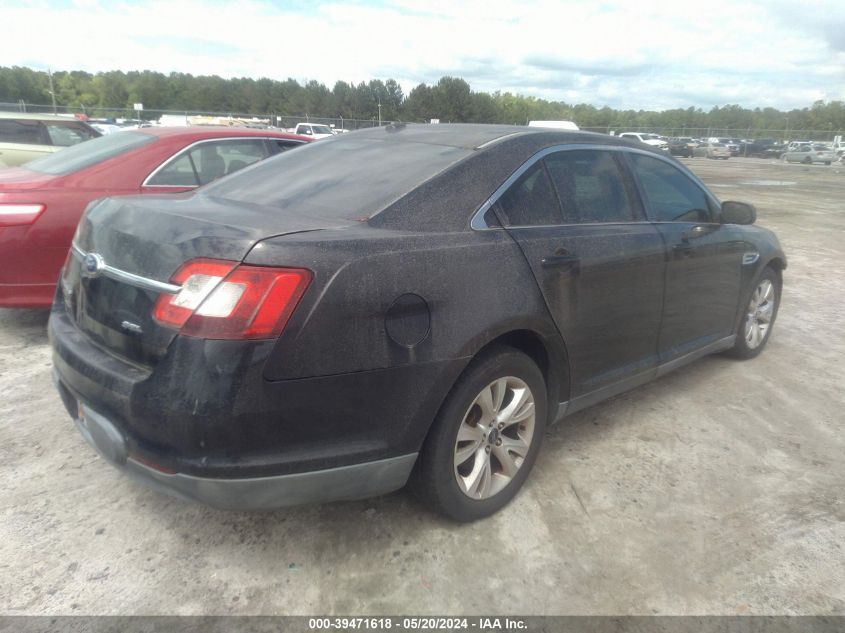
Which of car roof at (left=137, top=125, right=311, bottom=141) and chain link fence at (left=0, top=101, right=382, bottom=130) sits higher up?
car roof at (left=137, top=125, right=311, bottom=141)

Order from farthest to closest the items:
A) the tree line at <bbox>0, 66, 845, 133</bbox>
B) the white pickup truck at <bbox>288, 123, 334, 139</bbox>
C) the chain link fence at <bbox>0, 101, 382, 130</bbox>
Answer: the tree line at <bbox>0, 66, 845, 133</bbox> < the chain link fence at <bbox>0, 101, 382, 130</bbox> < the white pickup truck at <bbox>288, 123, 334, 139</bbox>

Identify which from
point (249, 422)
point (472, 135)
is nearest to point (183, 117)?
point (472, 135)

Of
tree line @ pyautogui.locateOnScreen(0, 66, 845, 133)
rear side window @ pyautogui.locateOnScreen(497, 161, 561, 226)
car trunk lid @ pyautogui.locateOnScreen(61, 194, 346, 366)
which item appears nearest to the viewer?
car trunk lid @ pyautogui.locateOnScreen(61, 194, 346, 366)

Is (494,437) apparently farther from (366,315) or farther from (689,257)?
(689,257)

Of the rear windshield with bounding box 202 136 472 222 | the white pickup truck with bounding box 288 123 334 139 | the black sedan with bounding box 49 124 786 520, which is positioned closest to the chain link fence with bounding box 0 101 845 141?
the white pickup truck with bounding box 288 123 334 139

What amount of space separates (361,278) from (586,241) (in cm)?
132

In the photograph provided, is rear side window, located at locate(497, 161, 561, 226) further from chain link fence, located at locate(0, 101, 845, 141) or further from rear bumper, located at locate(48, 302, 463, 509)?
chain link fence, located at locate(0, 101, 845, 141)

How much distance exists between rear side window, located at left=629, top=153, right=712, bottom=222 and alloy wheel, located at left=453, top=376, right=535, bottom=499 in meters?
1.47

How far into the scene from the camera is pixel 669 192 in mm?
3721

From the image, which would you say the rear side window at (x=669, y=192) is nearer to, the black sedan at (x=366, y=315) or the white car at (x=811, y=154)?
the black sedan at (x=366, y=315)

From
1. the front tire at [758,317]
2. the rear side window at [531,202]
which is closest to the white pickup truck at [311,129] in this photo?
the front tire at [758,317]

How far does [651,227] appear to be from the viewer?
3.41 metres

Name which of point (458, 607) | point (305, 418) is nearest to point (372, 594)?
point (458, 607)

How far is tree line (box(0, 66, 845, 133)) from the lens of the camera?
65.4 metres
